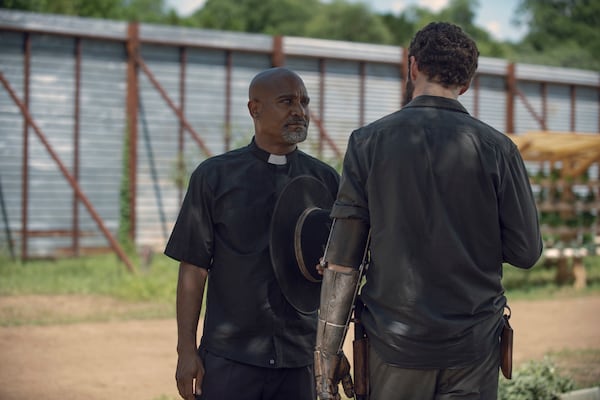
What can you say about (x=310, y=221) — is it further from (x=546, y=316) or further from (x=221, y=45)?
(x=221, y=45)

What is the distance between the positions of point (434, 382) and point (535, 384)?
3.17 m

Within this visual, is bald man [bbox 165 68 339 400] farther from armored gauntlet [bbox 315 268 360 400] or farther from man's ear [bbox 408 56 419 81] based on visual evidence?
man's ear [bbox 408 56 419 81]

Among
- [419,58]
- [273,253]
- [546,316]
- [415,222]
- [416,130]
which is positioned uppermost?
[419,58]

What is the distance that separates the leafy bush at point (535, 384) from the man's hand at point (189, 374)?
2854 millimetres

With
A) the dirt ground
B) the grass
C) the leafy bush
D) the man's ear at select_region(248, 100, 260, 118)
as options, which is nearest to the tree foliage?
the grass

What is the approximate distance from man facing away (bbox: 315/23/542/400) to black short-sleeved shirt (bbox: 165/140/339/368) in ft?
1.46

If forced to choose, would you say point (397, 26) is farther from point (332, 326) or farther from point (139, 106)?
point (332, 326)

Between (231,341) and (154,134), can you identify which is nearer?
(231,341)

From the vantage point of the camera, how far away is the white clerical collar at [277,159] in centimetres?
357

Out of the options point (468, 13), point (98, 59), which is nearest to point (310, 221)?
point (98, 59)

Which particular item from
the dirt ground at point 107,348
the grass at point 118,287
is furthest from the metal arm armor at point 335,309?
the grass at point 118,287

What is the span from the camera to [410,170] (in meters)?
2.86

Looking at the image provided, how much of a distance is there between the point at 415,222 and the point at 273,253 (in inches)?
28.7

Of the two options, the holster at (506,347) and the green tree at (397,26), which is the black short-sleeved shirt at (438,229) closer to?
the holster at (506,347)
